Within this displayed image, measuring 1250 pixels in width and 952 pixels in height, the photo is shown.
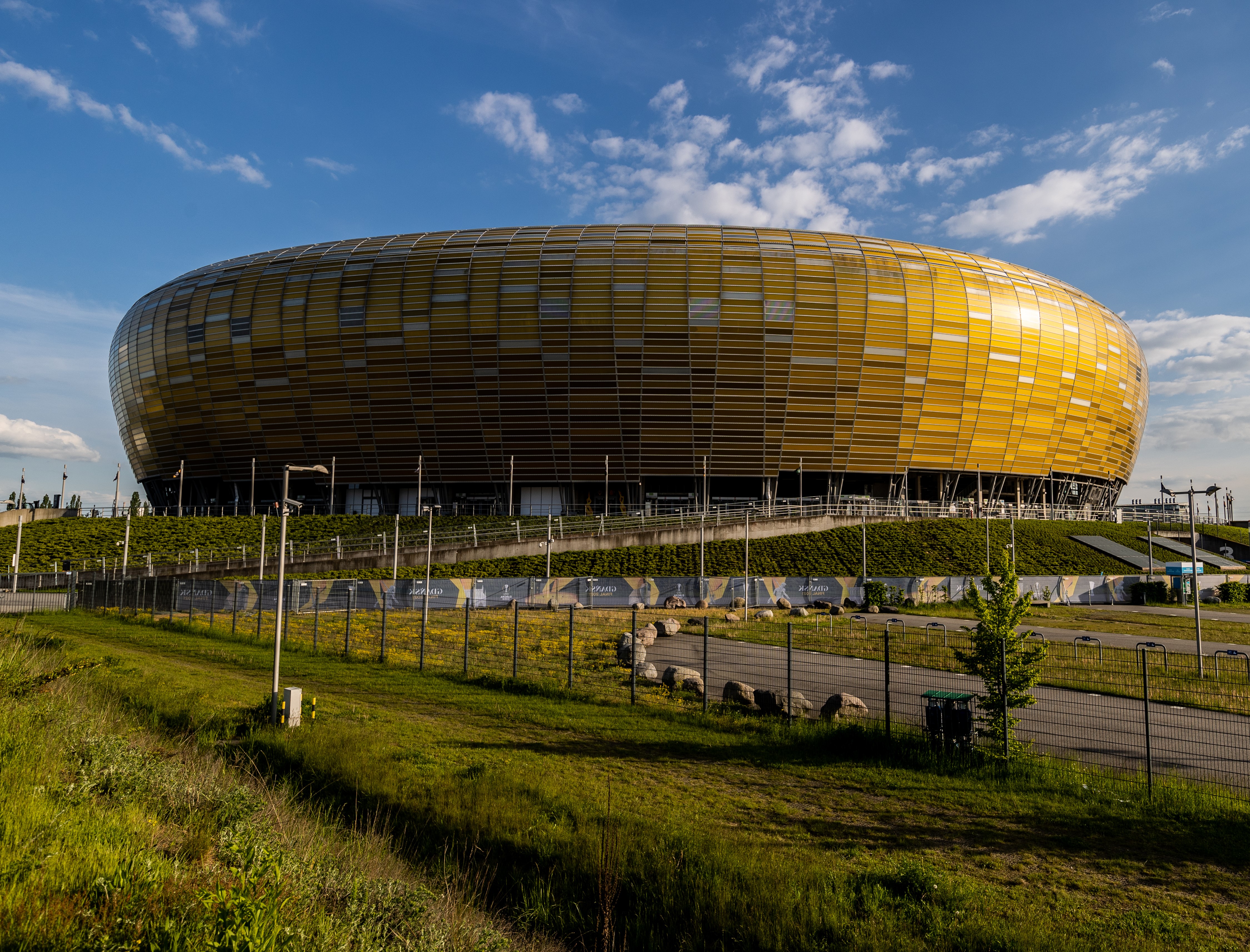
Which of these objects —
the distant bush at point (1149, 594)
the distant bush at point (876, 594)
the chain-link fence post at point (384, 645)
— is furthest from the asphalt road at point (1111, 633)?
the chain-link fence post at point (384, 645)

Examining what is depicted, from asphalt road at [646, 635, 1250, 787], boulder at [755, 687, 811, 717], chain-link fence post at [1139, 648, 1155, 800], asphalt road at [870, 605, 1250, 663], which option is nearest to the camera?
chain-link fence post at [1139, 648, 1155, 800]

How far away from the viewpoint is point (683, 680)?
654 inches

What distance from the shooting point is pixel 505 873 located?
7508mm

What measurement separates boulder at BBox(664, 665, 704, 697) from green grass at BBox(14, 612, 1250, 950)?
1803mm

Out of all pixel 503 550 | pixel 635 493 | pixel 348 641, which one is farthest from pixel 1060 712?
pixel 635 493

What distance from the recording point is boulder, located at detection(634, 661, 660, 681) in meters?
17.9

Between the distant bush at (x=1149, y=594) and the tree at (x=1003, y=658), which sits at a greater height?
the tree at (x=1003, y=658)

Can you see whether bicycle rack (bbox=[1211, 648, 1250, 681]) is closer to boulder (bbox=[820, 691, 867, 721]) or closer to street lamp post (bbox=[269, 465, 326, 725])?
boulder (bbox=[820, 691, 867, 721])

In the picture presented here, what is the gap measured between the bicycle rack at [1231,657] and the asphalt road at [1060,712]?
1391mm

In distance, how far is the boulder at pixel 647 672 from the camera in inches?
704

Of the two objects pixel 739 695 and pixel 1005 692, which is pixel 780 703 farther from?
pixel 1005 692

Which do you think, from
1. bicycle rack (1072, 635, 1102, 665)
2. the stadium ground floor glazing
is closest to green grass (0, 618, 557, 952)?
bicycle rack (1072, 635, 1102, 665)

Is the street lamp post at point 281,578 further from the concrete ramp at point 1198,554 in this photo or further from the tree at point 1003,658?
the concrete ramp at point 1198,554

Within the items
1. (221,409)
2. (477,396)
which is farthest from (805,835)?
(221,409)
